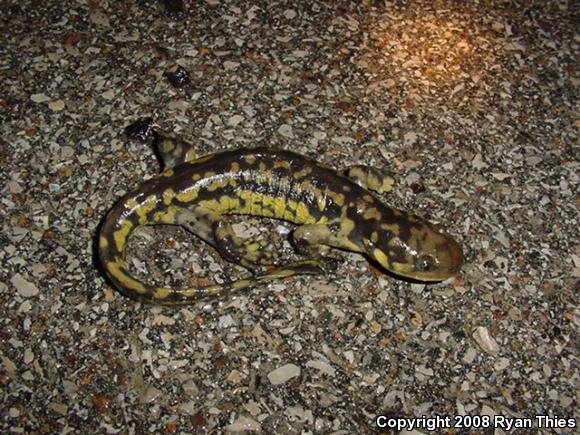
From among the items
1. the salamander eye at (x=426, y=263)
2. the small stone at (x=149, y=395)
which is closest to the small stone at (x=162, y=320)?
the small stone at (x=149, y=395)

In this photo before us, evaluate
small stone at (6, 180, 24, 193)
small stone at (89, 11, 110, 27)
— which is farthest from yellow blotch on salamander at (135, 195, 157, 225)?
small stone at (89, 11, 110, 27)

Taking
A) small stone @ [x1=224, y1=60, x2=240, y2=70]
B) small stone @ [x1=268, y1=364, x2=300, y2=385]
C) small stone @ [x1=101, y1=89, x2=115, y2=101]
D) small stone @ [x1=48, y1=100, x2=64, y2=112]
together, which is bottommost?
small stone @ [x1=268, y1=364, x2=300, y2=385]

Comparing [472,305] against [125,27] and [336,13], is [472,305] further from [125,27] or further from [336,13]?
[125,27]

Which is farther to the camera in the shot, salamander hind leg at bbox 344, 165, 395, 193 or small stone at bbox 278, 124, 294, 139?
small stone at bbox 278, 124, 294, 139

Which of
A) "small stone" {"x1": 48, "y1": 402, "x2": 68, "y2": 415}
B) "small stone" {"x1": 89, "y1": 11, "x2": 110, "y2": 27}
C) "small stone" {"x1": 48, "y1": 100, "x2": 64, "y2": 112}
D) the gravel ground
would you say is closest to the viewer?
"small stone" {"x1": 48, "y1": 402, "x2": 68, "y2": 415}

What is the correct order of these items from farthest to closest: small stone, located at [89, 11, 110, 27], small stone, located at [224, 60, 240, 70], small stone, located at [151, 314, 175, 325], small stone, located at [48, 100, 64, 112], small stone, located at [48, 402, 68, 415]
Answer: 1. small stone, located at [89, 11, 110, 27]
2. small stone, located at [224, 60, 240, 70]
3. small stone, located at [48, 100, 64, 112]
4. small stone, located at [151, 314, 175, 325]
5. small stone, located at [48, 402, 68, 415]

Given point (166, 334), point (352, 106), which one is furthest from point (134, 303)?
point (352, 106)

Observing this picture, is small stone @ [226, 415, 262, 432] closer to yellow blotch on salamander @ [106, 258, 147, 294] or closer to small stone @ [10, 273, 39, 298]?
yellow blotch on salamander @ [106, 258, 147, 294]

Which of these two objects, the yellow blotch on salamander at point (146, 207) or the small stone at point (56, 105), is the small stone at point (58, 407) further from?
the small stone at point (56, 105)
